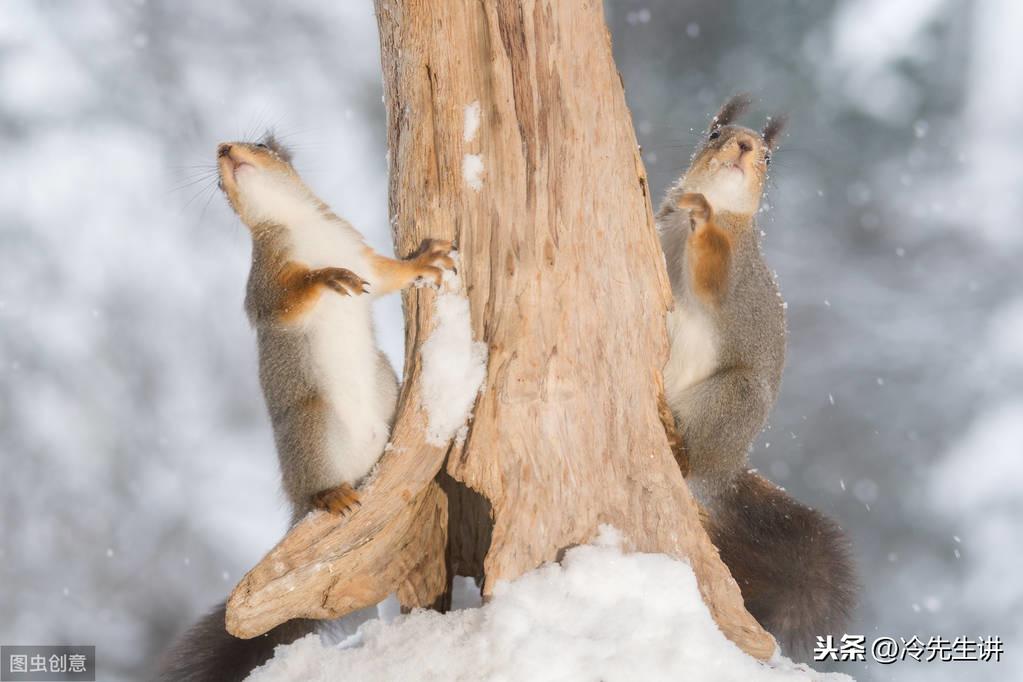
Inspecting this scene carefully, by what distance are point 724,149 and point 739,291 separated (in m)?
0.37

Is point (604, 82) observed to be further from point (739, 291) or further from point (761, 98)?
point (761, 98)

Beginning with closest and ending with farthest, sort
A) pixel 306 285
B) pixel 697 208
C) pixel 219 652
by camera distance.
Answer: pixel 306 285
pixel 219 652
pixel 697 208

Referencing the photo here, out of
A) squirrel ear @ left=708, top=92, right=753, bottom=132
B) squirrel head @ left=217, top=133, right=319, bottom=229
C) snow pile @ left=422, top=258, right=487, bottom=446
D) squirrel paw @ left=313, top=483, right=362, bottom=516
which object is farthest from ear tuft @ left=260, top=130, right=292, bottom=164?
squirrel ear @ left=708, top=92, right=753, bottom=132

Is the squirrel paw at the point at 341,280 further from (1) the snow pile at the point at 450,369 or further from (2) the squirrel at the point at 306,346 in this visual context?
(1) the snow pile at the point at 450,369

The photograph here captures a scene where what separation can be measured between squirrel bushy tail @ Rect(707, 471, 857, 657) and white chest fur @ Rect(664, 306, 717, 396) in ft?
0.99

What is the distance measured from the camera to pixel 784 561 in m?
2.88

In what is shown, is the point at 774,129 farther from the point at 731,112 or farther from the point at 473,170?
the point at 473,170

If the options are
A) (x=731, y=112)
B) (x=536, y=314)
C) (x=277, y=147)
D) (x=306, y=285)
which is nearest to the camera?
(x=536, y=314)

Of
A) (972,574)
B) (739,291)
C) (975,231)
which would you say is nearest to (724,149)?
(739,291)

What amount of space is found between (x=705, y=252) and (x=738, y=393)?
0.37m

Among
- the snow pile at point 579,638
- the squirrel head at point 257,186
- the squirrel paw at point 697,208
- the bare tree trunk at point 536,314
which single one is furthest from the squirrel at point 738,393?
the squirrel head at point 257,186

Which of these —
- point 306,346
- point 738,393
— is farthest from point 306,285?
point 738,393

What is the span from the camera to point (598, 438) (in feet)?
8.06

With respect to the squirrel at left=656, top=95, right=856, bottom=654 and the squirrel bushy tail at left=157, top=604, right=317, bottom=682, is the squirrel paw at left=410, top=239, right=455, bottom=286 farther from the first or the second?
the squirrel bushy tail at left=157, top=604, right=317, bottom=682
